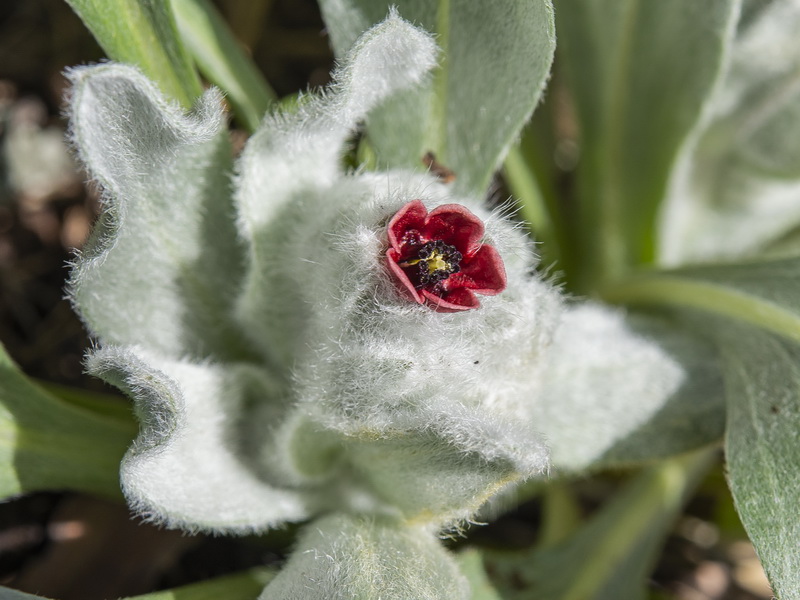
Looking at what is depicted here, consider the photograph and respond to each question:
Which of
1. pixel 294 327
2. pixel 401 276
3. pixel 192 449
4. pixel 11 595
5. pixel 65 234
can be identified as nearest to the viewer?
pixel 401 276

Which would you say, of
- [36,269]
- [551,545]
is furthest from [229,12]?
[551,545]

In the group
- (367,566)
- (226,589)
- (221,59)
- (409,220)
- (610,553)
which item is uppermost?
(221,59)

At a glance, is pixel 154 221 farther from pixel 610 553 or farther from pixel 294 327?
pixel 610 553

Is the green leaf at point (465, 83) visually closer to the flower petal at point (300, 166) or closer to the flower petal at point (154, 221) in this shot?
the flower petal at point (300, 166)

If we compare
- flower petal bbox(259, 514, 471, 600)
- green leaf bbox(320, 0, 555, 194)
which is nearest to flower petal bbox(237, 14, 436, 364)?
green leaf bbox(320, 0, 555, 194)

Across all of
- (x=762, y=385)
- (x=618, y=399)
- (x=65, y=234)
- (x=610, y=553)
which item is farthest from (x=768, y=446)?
(x=65, y=234)

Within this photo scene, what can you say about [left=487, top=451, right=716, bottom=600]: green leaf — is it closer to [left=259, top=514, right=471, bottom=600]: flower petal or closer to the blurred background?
the blurred background

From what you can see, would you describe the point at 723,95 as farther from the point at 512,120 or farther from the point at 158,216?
the point at 158,216
